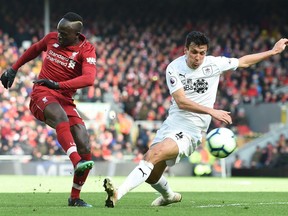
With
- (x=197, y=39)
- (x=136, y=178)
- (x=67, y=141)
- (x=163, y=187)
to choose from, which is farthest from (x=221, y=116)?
(x=67, y=141)

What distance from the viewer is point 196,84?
33.5ft

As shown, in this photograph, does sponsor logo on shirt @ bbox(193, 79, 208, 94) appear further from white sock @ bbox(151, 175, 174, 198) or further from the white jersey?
white sock @ bbox(151, 175, 174, 198)

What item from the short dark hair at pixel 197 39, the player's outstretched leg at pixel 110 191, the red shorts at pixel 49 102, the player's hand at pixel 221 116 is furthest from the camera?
the red shorts at pixel 49 102

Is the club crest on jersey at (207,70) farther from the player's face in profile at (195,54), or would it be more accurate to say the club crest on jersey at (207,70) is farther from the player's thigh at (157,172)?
the player's thigh at (157,172)

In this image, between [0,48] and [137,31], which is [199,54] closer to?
[0,48]

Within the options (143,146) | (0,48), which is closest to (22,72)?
(0,48)

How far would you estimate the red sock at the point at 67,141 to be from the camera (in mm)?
9930

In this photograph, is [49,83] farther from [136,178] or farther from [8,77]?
[136,178]

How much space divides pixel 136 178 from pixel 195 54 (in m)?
1.64

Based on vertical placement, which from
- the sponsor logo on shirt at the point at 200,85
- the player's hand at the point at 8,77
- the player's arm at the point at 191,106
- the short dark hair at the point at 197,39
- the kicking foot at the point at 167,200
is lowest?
the kicking foot at the point at 167,200

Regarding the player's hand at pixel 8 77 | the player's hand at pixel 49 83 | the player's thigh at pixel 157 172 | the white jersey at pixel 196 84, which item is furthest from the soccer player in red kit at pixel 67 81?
the white jersey at pixel 196 84

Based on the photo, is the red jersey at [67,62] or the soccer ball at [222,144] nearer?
the red jersey at [67,62]

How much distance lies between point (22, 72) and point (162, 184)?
19761 millimetres

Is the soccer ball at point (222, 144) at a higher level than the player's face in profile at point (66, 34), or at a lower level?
lower
